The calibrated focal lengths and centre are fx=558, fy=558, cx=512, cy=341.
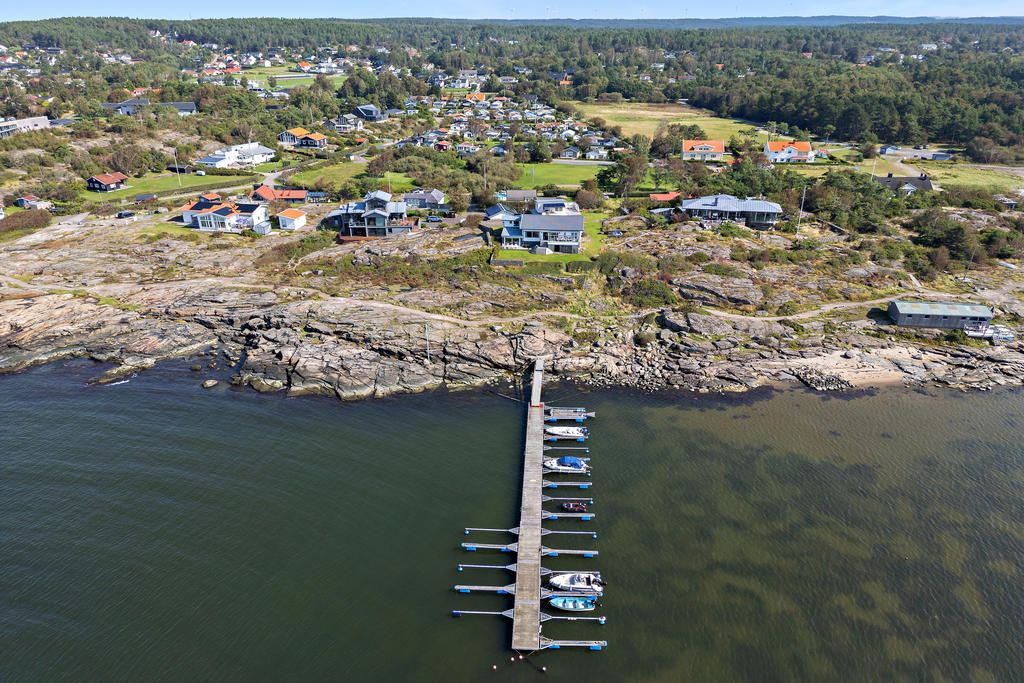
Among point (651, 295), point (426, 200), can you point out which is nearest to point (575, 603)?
point (651, 295)

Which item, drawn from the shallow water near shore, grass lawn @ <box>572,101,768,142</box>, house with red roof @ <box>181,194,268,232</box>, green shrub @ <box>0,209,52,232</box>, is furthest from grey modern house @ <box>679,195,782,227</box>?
green shrub @ <box>0,209,52,232</box>

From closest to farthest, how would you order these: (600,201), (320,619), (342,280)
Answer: (320,619) → (342,280) → (600,201)

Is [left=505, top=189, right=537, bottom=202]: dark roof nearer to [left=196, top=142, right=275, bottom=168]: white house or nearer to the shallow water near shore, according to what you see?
the shallow water near shore

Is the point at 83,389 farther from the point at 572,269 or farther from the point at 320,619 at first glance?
the point at 572,269

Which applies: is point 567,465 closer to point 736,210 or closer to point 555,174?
point 736,210

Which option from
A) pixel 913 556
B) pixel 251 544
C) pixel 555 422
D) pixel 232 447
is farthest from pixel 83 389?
pixel 913 556

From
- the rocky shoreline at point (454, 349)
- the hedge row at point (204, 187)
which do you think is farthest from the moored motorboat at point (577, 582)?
the hedge row at point (204, 187)

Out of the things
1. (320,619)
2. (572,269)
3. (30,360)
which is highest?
(572,269)
